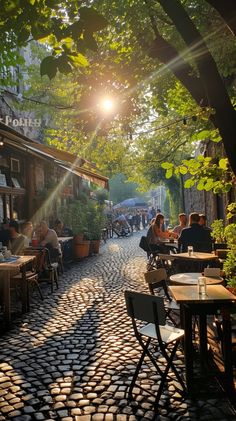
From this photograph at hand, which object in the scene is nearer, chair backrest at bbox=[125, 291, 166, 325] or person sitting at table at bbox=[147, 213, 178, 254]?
chair backrest at bbox=[125, 291, 166, 325]

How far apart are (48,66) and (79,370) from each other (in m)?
3.26

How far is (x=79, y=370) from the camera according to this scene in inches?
169

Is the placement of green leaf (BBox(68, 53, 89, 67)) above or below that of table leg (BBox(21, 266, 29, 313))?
above

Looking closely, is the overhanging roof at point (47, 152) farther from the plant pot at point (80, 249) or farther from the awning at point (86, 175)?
the plant pot at point (80, 249)

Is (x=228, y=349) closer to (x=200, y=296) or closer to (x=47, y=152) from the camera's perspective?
(x=200, y=296)

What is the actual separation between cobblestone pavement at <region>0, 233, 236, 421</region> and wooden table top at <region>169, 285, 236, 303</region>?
91cm

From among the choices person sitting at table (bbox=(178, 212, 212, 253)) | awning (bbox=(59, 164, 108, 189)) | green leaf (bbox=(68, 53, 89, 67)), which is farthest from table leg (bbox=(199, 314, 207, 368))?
awning (bbox=(59, 164, 108, 189))

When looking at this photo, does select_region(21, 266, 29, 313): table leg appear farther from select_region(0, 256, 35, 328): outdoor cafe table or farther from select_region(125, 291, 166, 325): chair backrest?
select_region(125, 291, 166, 325): chair backrest

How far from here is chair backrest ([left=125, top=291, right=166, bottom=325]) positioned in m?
3.48

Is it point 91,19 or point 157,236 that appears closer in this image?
point 91,19

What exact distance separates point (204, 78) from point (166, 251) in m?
7.56

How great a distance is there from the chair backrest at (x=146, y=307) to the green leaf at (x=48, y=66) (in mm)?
2170

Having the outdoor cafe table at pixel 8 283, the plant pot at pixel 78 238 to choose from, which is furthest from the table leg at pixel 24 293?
the plant pot at pixel 78 238

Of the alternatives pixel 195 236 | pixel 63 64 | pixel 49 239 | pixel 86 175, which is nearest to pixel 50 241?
pixel 49 239
